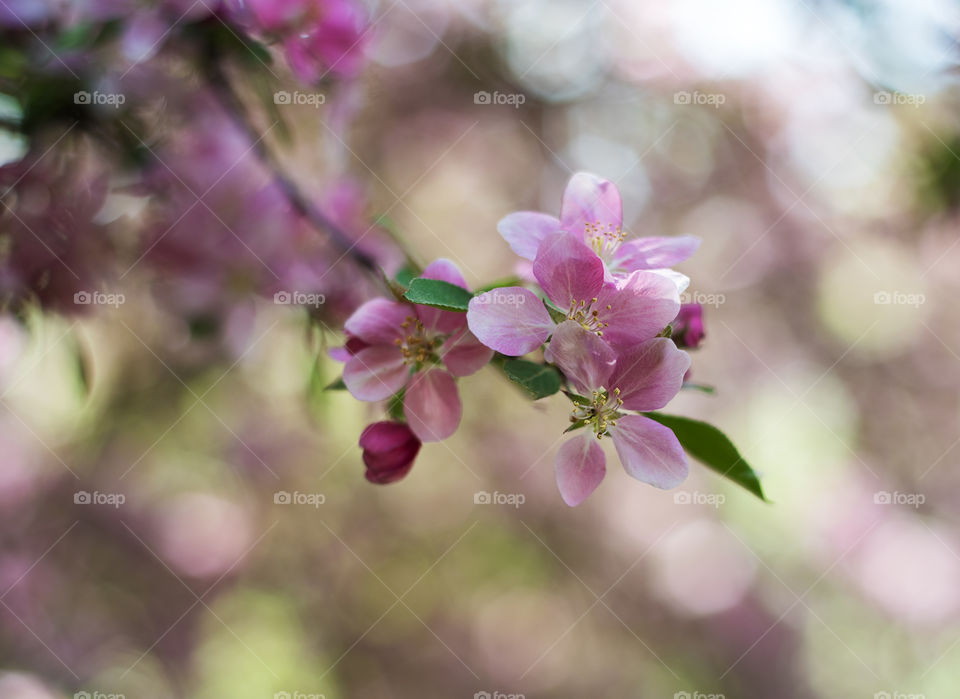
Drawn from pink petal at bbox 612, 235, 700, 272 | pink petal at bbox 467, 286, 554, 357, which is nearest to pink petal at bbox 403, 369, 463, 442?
pink petal at bbox 467, 286, 554, 357

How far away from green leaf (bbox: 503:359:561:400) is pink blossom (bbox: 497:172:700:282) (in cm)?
12

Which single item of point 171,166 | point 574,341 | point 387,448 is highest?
point 171,166

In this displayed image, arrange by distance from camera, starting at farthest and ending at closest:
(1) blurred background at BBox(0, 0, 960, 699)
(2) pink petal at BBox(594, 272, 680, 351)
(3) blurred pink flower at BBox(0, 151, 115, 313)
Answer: (1) blurred background at BBox(0, 0, 960, 699)
(3) blurred pink flower at BBox(0, 151, 115, 313)
(2) pink petal at BBox(594, 272, 680, 351)

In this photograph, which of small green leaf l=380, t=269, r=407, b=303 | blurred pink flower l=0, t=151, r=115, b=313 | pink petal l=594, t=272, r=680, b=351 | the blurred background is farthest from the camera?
the blurred background

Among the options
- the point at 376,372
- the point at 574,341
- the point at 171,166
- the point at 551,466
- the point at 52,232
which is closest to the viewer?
the point at 574,341

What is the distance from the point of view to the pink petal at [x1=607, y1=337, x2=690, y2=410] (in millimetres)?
514

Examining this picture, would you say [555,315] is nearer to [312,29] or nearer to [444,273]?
[444,273]

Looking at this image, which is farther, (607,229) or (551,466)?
(551,466)

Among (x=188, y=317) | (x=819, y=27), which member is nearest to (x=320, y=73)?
(x=188, y=317)

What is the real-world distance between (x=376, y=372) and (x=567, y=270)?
21 cm

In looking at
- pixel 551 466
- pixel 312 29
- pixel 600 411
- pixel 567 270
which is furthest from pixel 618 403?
pixel 551 466

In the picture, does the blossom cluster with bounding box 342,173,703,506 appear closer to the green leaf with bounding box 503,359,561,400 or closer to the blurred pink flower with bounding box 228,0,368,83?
the green leaf with bounding box 503,359,561,400

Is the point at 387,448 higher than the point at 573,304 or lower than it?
lower

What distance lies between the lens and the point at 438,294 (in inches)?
21.0
